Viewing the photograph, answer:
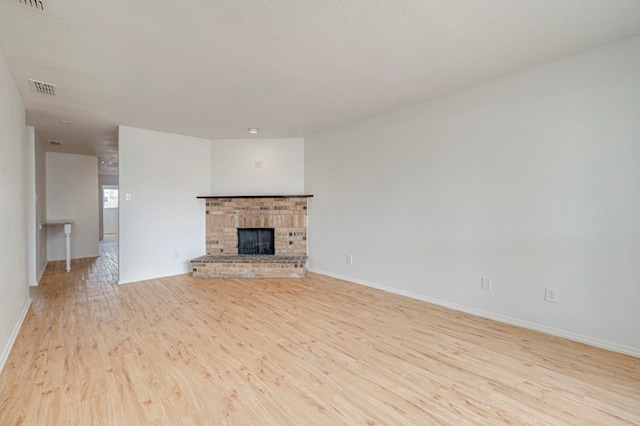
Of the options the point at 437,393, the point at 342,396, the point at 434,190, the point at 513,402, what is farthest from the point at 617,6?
the point at 342,396

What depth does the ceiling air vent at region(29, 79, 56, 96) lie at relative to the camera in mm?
2861

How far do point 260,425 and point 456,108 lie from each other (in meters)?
3.36

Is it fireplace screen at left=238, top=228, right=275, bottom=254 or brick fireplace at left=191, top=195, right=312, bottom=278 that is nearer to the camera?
brick fireplace at left=191, top=195, right=312, bottom=278

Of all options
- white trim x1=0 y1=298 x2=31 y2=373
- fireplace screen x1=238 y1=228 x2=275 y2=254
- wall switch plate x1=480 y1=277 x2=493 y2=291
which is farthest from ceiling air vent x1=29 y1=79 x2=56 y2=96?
wall switch plate x1=480 y1=277 x2=493 y2=291

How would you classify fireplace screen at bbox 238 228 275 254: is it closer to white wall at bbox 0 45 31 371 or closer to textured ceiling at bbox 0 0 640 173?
textured ceiling at bbox 0 0 640 173

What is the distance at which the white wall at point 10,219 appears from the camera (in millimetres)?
2277

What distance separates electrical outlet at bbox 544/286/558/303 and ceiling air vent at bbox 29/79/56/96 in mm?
5091

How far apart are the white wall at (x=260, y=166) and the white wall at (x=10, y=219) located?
8.65ft

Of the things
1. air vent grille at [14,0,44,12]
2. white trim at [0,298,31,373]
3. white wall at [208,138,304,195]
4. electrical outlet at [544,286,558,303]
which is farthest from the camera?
white wall at [208,138,304,195]

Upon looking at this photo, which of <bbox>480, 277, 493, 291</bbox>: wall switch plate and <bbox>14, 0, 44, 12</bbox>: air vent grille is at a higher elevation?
<bbox>14, 0, 44, 12</bbox>: air vent grille

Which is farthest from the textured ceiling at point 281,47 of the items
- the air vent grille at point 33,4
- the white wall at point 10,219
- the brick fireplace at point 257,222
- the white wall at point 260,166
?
the brick fireplace at point 257,222

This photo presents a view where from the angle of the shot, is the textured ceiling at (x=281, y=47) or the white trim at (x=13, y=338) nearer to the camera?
the textured ceiling at (x=281, y=47)

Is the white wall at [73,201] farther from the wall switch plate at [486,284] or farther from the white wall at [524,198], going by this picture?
the wall switch plate at [486,284]

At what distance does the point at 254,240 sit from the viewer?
5359 mm
